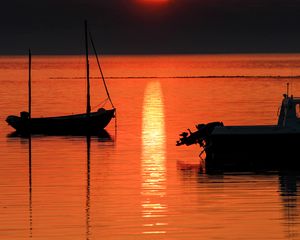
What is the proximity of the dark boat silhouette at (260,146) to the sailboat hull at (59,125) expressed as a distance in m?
24.8

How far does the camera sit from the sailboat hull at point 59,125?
7925cm

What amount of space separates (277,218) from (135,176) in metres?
14.2

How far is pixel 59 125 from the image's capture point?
261ft

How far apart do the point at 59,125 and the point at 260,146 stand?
26.6 meters

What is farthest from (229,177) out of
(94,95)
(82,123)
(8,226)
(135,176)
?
(94,95)

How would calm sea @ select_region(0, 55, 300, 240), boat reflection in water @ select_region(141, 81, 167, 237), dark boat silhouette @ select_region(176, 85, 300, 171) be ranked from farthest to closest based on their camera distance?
dark boat silhouette @ select_region(176, 85, 300, 171) < boat reflection in water @ select_region(141, 81, 167, 237) < calm sea @ select_region(0, 55, 300, 240)

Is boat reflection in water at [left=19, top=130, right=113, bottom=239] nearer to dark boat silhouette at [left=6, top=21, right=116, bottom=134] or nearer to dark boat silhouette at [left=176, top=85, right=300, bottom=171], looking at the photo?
dark boat silhouette at [left=6, top=21, right=116, bottom=134]

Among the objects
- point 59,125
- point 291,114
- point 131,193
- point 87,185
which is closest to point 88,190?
point 87,185

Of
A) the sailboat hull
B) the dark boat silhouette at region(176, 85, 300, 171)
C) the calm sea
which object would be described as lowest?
the calm sea

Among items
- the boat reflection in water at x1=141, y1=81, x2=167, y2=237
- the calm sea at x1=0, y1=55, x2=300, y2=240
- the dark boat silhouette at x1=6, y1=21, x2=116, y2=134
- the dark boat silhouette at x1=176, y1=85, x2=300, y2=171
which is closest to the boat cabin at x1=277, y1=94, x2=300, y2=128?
the dark boat silhouette at x1=176, y1=85, x2=300, y2=171

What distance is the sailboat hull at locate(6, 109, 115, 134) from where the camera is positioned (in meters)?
79.2

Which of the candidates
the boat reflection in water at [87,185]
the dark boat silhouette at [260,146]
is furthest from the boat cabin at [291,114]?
the boat reflection in water at [87,185]

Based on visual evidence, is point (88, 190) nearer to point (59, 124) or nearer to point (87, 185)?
point (87, 185)

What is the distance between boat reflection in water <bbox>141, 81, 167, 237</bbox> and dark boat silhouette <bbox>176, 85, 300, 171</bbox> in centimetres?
300
